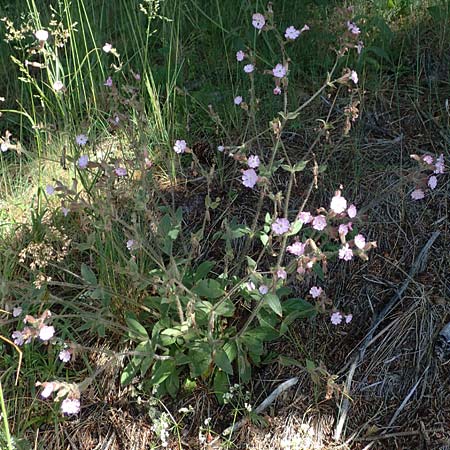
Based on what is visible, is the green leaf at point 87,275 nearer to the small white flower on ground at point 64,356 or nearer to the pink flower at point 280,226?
the small white flower on ground at point 64,356

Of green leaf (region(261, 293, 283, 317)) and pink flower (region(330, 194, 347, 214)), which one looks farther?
green leaf (region(261, 293, 283, 317))

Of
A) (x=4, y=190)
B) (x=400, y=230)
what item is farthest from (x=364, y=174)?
(x=4, y=190)

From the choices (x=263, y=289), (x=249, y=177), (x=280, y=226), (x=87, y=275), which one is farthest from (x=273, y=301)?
(x=87, y=275)

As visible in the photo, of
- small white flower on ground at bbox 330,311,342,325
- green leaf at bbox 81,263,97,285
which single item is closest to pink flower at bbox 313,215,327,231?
small white flower on ground at bbox 330,311,342,325

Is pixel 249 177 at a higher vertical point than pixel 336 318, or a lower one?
higher

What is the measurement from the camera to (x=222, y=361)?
1.86 m

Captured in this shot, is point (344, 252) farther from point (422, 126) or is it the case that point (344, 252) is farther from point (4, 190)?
point (4, 190)

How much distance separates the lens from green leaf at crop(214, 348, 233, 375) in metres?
1.84

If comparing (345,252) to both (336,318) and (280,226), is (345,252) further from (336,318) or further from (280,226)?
(336,318)

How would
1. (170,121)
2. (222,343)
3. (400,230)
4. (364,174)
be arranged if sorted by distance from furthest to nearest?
1. (170,121)
2. (364,174)
3. (400,230)
4. (222,343)

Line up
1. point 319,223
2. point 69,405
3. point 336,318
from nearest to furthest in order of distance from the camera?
point 69,405 → point 319,223 → point 336,318

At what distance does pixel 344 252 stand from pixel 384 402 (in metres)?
0.65

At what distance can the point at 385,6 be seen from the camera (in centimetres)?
295

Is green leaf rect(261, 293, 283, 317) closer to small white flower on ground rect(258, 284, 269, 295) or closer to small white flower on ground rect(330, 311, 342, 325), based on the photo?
small white flower on ground rect(258, 284, 269, 295)
